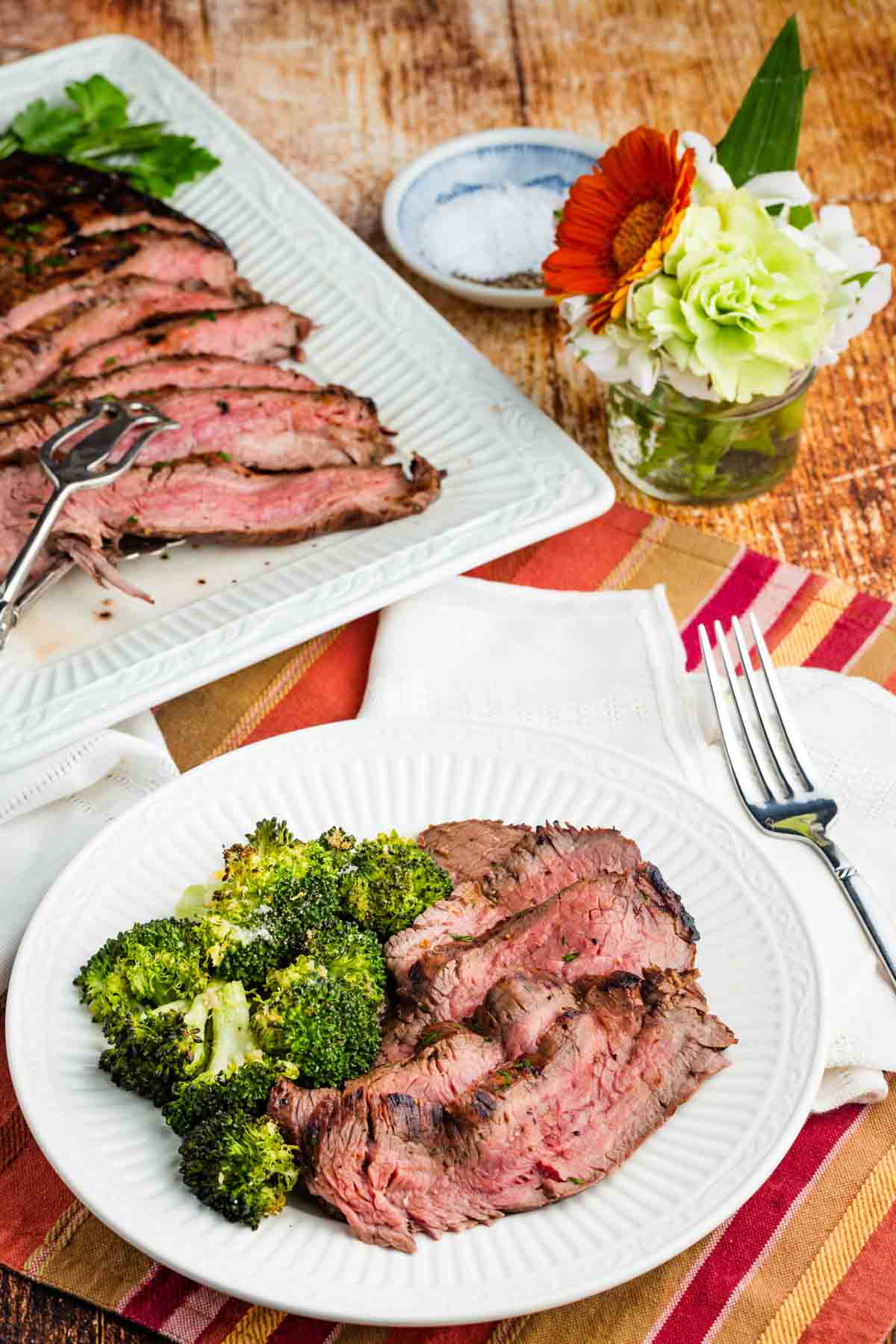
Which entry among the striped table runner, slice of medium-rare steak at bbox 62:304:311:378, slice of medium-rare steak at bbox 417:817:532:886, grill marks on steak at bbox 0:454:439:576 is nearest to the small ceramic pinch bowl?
slice of medium-rare steak at bbox 62:304:311:378

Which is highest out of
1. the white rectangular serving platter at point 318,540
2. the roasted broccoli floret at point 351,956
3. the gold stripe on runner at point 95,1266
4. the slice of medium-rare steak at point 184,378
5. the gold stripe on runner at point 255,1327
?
the slice of medium-rare steak at point 184,378

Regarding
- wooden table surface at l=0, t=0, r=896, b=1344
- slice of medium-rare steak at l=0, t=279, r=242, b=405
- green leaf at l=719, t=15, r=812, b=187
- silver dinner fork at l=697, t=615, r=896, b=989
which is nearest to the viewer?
silver dinner fork at l=697, t=615, r=896, b=989

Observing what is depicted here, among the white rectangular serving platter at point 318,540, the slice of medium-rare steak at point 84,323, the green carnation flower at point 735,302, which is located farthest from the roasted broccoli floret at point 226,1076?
the slice of medium-rare steak at point 84,323

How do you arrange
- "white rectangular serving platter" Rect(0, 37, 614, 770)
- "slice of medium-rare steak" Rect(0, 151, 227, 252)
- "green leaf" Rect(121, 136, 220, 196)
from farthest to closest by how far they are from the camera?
"green leaf" Rect(121, 136, 220, 196)
"slice of medium-rare steak" Rect(0, 151, 227, 252)
"white rectangular serving platter" Rect(0, 37, 614, 770)

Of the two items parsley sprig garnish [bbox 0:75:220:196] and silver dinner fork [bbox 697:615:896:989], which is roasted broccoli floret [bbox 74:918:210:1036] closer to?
silver dinner fork [bbox 697:615:896:989]

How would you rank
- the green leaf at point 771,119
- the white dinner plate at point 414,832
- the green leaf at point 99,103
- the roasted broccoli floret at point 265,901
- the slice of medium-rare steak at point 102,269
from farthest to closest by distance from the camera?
the green leaf at point 99,103 < the slice of medium-rare steak at point 102,269 < the green leaf at point 771,119 < the roasted broccoli floret at point 265,901 < the white dinner plate at point 414,832

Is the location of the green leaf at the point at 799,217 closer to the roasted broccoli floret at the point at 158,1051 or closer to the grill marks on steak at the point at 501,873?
the grill marks on steak at the point at 501,873

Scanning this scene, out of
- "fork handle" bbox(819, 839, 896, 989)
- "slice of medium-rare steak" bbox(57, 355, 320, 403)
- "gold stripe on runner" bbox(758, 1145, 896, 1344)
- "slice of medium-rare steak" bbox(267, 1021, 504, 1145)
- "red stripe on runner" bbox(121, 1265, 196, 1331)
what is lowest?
"gold stripe on runner" bbox(758, 1145, 896, 1344)

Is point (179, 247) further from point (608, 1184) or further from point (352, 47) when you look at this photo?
point (608, 1184)
